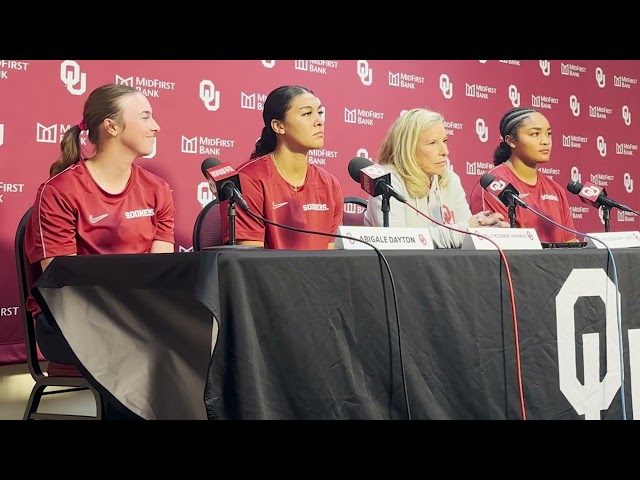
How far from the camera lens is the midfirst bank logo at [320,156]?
4.57 metres

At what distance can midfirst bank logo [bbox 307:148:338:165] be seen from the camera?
457 cm

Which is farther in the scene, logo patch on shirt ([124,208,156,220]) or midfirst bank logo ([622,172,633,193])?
midfirst bank logo ([622,172,633,193])

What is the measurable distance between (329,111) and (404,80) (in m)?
0.67

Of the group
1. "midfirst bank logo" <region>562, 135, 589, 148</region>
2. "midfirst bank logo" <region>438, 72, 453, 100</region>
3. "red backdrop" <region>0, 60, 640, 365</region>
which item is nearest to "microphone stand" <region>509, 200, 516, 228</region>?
"red backdrop" <region>0, 60, 640, 365</region>

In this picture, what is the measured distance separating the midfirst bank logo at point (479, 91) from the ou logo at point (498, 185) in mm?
2848

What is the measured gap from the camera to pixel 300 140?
3037mm

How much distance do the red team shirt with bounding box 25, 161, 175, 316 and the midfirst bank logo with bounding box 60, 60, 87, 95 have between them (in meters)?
1.14

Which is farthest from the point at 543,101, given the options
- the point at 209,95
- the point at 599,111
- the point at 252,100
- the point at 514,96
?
the point at 209,95

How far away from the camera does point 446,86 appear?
531 centimetres

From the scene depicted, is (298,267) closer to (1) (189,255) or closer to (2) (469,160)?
(1) (189,255)

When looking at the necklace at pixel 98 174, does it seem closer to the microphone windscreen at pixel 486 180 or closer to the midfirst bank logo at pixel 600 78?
the microphone windscreen at pixel 486 180

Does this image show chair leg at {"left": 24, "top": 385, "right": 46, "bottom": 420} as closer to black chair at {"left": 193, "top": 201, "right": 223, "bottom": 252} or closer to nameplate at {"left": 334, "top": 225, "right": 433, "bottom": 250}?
black chair at {"left": 193, "top": 201, "right": 223, "bottom": 252}

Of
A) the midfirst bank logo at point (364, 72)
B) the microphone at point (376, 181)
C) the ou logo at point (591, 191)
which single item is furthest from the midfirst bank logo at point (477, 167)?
the microphone at point (376, 181)

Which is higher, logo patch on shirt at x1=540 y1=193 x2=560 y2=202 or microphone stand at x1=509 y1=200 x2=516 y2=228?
logo patch on shirt at x1=540 y1=193 x2=560 y2=202
